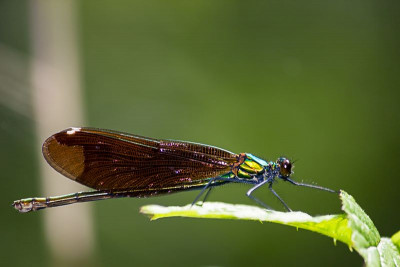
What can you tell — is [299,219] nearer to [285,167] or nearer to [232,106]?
[285,167]

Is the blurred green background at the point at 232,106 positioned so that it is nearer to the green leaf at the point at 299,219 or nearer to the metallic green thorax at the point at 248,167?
the metallic green thorax at the point at 248,167

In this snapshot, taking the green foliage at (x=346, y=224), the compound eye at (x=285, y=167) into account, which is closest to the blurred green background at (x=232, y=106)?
the compound eye at (x=285, y=167)

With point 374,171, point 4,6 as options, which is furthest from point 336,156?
point 4,6

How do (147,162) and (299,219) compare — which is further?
(147,162)

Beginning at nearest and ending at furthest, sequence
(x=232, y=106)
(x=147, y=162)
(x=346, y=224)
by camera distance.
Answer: (x=346, y=224) < (x=147, y=162) < (x=232, y=106)

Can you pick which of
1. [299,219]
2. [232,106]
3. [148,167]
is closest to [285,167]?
[148,167]

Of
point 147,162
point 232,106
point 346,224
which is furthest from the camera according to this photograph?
point 232,106
